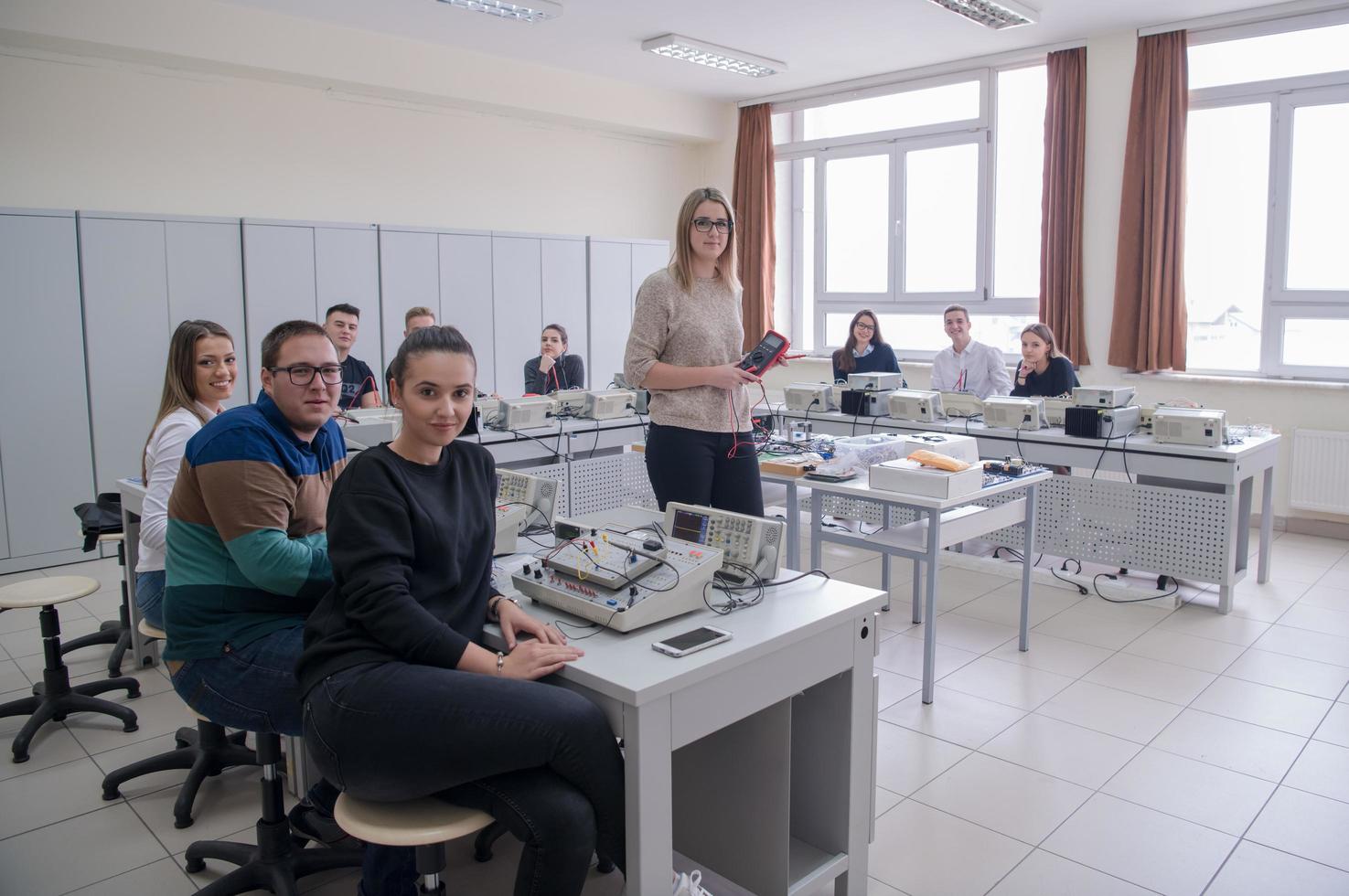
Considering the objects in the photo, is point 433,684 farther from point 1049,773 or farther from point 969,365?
point 969,365

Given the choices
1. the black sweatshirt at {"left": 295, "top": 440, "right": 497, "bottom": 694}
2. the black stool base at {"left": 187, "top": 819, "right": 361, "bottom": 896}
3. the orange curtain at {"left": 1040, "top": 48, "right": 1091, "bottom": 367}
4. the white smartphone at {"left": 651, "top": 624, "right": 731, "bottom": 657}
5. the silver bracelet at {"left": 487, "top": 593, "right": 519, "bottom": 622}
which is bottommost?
the black stool base at {"left": 187, "top": 819, "right": 361, "bottom": 896}

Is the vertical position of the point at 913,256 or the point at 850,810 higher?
the point at 913,256

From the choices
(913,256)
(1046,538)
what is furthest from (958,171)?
(1046,538)

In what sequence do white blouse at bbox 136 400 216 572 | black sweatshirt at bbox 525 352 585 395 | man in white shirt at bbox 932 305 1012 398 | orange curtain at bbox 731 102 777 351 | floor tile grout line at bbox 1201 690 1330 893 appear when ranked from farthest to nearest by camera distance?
orange curtain at bbox 731 102 777 351 → black sweatshirt at bbox 525 352 585 395 → man in white shirt at bbox 932 305 1012 398 → white blouse at bbox 136 400 216 572 → floor tile grout line at bbox 1201 690 1330 893

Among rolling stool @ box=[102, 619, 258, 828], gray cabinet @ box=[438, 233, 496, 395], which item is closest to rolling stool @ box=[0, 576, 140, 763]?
rolling stool @ box=[102, 619, 258, 828]

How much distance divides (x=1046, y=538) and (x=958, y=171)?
356 cm

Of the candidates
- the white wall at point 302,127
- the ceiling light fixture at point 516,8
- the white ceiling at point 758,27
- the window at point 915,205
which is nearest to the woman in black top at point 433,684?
the ceiling light fixture at point 516,8

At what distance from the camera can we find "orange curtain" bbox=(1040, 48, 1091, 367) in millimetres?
6254

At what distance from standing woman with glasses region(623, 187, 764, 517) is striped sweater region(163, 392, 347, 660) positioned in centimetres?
102

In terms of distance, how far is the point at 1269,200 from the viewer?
5.71 metres

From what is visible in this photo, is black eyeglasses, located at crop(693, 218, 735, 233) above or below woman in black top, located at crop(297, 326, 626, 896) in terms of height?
above

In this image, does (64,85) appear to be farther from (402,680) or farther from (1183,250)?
(1183,250)

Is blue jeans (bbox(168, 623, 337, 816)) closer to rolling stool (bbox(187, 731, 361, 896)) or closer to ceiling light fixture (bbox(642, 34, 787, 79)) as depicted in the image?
rolling stool (bbox(187, 731, 361, 896))

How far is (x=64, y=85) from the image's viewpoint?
17.1 ft
